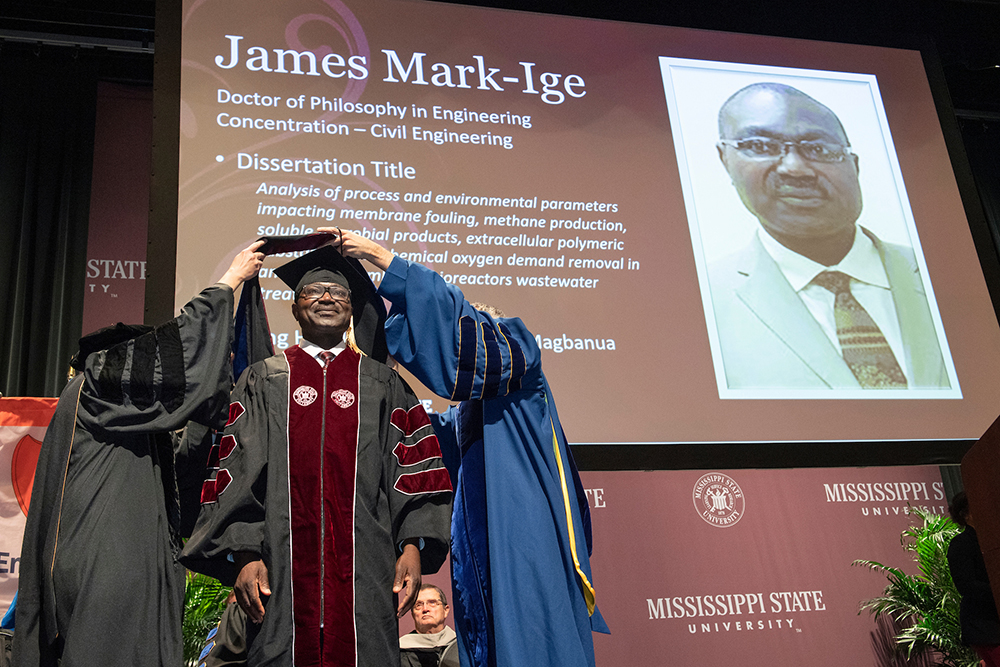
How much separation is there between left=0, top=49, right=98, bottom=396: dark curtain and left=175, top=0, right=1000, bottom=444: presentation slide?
184cm

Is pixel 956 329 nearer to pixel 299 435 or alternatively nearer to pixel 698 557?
pixel 698 557

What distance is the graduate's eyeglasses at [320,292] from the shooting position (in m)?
2.49

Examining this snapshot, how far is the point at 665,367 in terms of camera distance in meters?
4.05

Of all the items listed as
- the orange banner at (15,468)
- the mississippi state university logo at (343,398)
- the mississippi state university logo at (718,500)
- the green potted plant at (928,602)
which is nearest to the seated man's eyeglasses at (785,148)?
the mississippi state university logo at (718,500)

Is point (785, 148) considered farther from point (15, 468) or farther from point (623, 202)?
point (15, 468)

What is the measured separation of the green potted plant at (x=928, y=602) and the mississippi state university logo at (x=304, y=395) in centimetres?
367

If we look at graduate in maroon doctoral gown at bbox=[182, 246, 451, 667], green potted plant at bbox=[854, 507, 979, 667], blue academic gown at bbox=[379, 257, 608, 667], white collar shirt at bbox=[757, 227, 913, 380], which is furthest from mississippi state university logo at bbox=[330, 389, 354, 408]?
green potted plant at bbox=[854, 507, 979, 667]

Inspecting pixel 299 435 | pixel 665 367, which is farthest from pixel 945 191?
pixel 299 435

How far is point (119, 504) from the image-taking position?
2213 mm

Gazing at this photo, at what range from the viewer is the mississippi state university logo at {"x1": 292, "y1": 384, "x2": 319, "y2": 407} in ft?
7.57

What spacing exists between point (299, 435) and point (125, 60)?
14.1 ft

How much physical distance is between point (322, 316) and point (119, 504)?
2.31ft

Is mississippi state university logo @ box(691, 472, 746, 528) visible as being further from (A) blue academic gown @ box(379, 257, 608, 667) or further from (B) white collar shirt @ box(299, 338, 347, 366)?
(B) white collar shirt @ box(299, 338, 347, 366)

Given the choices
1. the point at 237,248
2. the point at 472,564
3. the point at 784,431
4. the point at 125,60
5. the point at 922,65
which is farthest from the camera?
the point at 125,60
